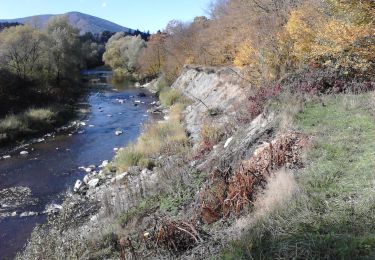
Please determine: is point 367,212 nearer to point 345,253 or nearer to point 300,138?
point 345,253

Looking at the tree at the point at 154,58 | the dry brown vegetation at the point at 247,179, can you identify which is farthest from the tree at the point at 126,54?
the dry brown vegetation at the point at 247,179

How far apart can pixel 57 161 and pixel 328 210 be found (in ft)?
61.0

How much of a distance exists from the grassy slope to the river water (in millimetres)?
9133

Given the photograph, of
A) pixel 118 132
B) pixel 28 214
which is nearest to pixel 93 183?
pixel 28 214

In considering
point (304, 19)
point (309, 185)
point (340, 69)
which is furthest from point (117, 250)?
point (304, 19)

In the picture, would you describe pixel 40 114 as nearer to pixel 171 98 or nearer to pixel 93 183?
pixel 171 98

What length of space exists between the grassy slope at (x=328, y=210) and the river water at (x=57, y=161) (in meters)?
9.13

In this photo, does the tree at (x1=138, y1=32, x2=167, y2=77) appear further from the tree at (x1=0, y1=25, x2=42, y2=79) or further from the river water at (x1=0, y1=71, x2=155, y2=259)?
the river water at (x1=0, y1=71, x2=155, y2=259)

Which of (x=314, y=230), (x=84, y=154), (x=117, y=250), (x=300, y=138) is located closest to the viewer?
(x=314, y=230)

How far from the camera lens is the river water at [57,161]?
1470 centimetres

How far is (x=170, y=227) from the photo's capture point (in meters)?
7.58

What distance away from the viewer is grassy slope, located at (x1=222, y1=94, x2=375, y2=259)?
560 cm

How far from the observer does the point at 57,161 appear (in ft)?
75.0

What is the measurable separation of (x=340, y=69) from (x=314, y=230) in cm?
1151
